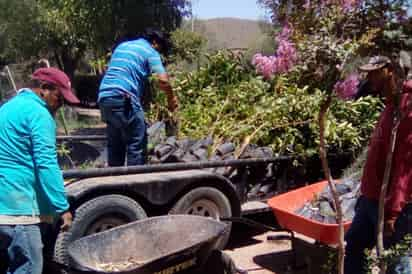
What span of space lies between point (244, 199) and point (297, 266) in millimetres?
944

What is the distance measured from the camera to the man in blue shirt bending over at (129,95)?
6.43 m

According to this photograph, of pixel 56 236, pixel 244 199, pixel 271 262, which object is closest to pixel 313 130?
pixel 244 199

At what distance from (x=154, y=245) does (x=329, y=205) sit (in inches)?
67.5

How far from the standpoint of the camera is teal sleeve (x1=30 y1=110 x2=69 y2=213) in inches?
158

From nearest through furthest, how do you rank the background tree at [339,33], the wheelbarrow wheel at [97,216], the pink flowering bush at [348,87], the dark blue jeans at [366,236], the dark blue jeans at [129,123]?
the background tree at [339,33] → the dark blue jeans at [366,236] → the wheelbarrow wheel at [97,216] → the dark blue jeans at [129,123] → the pink flowering bush at [348,87]

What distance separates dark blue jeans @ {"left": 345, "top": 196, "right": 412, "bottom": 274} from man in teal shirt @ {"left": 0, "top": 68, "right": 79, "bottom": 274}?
196 centimetres

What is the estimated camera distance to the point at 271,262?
6297 mm

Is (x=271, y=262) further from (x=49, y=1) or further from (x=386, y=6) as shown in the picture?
(x=49, y=1)

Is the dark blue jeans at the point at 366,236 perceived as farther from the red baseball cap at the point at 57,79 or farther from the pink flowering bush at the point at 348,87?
the pink flowering bush at the point at 348,87

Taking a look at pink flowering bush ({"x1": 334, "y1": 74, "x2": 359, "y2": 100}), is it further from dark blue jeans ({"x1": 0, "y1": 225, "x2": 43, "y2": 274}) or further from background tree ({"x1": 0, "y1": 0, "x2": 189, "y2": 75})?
background tree ({"x1": 0, "y1": 0, "x2": 189, "y2": 75})

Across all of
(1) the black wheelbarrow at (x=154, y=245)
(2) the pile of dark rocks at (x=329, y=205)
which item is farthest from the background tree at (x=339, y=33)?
(2) the pile of dark rocks at (x=329, y=205)

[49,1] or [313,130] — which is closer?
[313,130]

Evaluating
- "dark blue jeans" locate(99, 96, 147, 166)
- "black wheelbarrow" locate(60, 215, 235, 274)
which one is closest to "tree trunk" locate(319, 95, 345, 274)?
"black wheelbarrow" locate(60, 215, 235, 274)

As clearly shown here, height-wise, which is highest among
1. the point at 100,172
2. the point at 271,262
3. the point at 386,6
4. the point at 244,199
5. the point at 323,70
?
the point at 386,6
